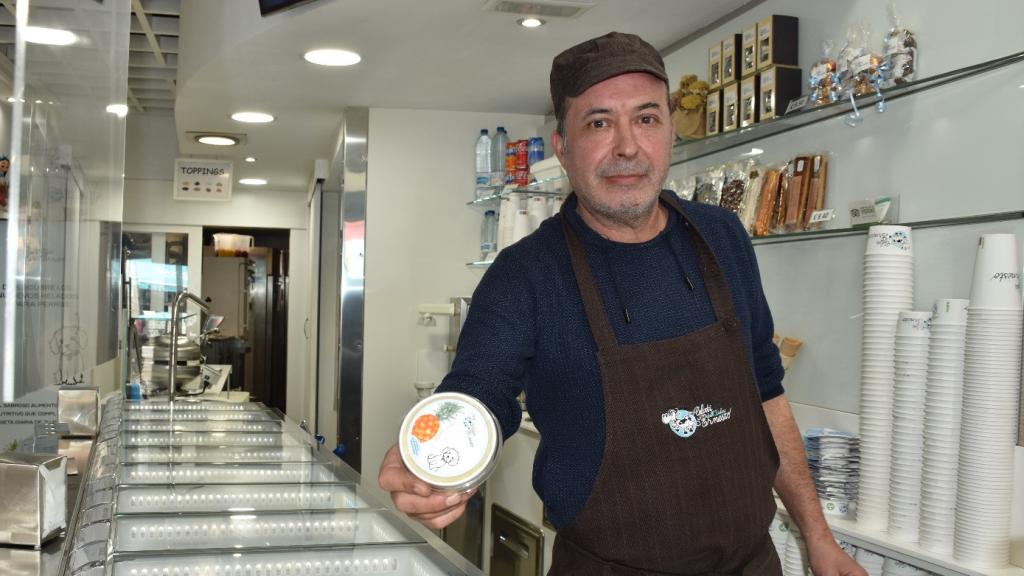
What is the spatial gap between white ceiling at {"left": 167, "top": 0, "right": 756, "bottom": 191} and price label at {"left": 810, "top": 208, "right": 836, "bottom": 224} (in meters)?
1.01

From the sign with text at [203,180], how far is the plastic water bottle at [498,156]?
10.5 ft

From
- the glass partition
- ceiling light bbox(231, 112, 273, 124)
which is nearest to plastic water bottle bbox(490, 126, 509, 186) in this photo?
ceiling light bbox(231, 112, 273, 124)

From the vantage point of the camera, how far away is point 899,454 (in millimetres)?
2322

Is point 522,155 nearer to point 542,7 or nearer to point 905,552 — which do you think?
point 542,7

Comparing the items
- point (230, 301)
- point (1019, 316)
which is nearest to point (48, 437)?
point (1019, 316)

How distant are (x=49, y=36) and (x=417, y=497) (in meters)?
1.35

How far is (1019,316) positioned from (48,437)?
9.16ft

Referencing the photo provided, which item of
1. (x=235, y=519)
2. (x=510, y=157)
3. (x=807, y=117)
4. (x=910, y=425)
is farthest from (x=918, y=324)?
(x=510, y=157)

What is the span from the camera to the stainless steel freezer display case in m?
1.54

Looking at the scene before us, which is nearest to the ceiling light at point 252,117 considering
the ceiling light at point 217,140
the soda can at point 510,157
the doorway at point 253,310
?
the ceiling light at point 217,140

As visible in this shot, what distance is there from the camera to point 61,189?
220 cm

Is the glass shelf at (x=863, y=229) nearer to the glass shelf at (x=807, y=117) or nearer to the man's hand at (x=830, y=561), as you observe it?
the glass shelf at (x=807, y=117)

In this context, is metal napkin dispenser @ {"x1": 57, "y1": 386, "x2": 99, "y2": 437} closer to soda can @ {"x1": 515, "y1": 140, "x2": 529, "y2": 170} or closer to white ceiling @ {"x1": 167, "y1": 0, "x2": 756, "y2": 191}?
white ceiling @ {"x1": 167, "y1": 0, "x2": 756, "y2": 191}

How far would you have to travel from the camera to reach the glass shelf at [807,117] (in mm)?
2293
